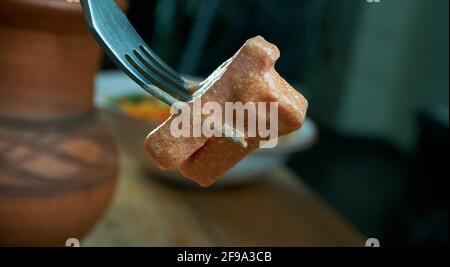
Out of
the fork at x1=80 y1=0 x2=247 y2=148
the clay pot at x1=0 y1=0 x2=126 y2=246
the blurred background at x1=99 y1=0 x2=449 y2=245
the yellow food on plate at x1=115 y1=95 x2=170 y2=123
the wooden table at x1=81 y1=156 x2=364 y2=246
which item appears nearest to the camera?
the fork at x1=80 y1=0 x2=247 y2=148

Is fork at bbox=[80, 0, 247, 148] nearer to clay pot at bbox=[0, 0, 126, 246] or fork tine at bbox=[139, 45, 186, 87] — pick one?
fork tine at bbox=[139, 45, 186, 87]

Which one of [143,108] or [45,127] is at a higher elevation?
[45,127]

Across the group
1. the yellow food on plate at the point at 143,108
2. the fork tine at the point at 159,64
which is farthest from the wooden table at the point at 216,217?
the fork tine at the point at 159,64

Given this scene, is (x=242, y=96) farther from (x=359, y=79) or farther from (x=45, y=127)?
(x=359, y=79)

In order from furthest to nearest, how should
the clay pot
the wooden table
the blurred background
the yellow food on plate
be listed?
the blurred background
the yellow food on plate
the wooden table
the clay pot

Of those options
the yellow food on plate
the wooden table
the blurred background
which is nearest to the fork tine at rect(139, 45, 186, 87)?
the wooden table

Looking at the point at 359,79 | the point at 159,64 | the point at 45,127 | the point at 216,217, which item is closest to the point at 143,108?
the point at 216,217

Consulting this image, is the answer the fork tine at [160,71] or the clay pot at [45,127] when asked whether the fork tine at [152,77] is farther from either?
the clay pot at [45,127]
